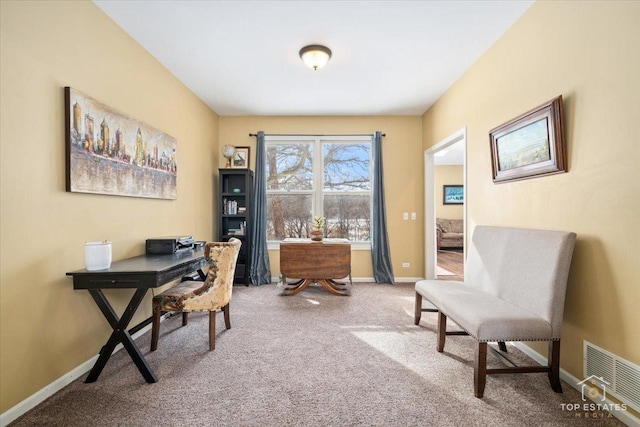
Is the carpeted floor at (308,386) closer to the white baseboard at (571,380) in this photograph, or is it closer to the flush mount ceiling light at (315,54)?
the white baseboard at (571,380)

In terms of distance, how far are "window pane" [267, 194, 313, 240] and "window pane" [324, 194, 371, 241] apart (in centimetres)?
32

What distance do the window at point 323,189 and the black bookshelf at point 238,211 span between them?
44cm

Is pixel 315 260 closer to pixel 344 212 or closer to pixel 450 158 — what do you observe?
pixel 344 212

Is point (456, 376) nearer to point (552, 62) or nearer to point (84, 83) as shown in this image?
point (552, 62)

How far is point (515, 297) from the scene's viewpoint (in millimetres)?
1939

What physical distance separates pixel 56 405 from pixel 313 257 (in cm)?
257

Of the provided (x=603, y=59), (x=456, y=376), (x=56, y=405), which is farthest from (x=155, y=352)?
(x=603, y=59)

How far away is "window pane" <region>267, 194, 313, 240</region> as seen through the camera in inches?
183

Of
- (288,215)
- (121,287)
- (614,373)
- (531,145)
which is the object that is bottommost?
(614,373)

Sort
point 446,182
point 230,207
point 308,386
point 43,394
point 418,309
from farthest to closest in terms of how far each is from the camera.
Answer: point 446,182 < point 230,207 < point 418,309 < point 308,386 < point 43,394

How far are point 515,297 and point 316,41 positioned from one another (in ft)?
8.61

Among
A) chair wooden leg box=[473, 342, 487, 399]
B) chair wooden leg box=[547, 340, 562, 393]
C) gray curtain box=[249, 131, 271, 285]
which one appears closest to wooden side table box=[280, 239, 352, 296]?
gray curtain box=[249, 131, 271, 285]

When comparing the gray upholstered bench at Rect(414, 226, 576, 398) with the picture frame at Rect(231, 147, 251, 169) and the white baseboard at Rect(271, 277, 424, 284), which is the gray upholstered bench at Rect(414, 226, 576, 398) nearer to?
the white baseboard at Rect(271, 277, 424, 284)

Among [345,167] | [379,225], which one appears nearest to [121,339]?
[379,225]
